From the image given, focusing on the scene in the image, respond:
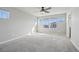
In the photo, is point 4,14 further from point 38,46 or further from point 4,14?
point 38,46

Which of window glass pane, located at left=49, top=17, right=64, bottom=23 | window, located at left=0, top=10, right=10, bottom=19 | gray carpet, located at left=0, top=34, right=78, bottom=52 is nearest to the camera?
gray carpet, located at left=0, top=34, right=78, bottom=52

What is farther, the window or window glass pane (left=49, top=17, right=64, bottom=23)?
window glass pane (left=49, top=17, right=64, bottom=23)

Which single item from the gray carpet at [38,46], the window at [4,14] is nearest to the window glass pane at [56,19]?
the gray carpet at [38,46]

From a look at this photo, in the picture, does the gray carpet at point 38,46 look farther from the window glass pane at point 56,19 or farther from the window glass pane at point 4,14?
the window glass pane at point 56,19

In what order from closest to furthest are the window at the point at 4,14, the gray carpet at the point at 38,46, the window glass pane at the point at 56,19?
1. the gray carpet at the point at 38,46
2. the window at the point at 4,14
3. the window glass pane at the point at 56,19

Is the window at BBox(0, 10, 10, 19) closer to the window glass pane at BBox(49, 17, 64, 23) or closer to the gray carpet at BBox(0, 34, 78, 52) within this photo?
the gray carpet at BBox(0, 34, 78, 52)

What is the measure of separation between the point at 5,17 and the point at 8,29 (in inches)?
29.7

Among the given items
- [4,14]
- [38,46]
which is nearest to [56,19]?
[4,14]

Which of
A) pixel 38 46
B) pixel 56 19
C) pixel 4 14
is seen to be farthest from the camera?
pixel 56 19

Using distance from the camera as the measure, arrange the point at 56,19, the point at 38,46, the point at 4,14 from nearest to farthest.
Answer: the point at 38,46 → the point at 4,14 → the point at 56,19

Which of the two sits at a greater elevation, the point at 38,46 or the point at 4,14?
the point at 4,14

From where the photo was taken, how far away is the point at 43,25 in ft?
39.7

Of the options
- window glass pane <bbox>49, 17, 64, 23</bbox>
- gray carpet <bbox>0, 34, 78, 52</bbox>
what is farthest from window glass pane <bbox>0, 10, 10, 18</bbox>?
window glass pane <bbox>49, 17, 64, 23</bbox>

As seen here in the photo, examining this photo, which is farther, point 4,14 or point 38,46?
point 4,14
